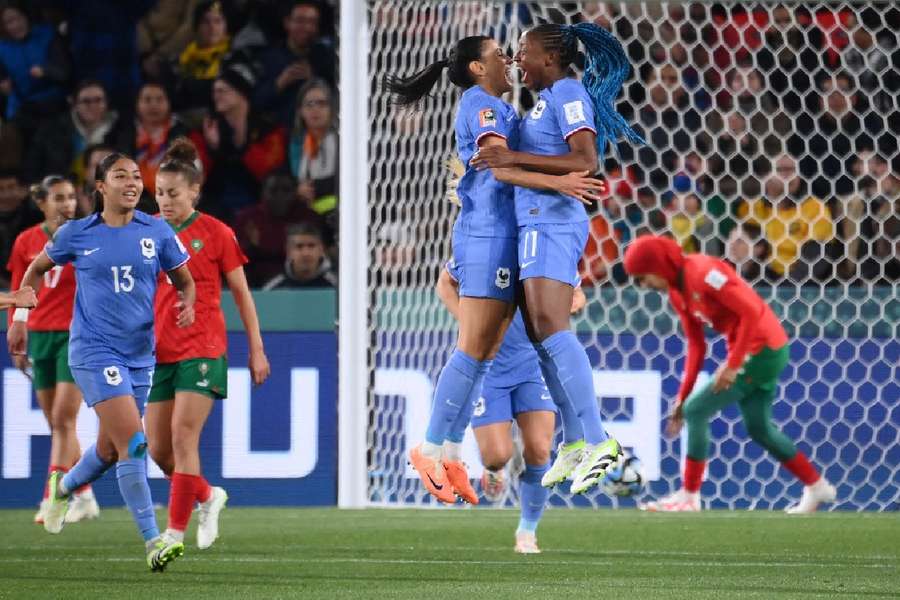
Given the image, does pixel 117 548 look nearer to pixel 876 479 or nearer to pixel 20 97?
pixel 876 479

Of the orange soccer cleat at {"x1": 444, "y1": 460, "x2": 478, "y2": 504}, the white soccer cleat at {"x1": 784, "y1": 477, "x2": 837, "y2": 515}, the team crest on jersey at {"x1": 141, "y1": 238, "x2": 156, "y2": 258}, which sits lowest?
the white soccer cleat at {"x1": 784, "y1": 477, "x2": 837, "y2": 515}

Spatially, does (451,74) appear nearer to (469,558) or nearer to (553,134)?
(553,134)

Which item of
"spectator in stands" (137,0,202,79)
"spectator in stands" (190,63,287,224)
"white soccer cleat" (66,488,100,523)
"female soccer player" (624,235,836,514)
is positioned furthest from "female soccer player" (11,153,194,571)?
"spectator in stands" (137,0,202,79)

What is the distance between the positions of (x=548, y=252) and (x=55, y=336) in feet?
13.4

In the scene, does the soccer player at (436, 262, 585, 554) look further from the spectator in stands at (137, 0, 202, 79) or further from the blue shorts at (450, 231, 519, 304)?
the spectator in stands at (137, 0, 202, 79)

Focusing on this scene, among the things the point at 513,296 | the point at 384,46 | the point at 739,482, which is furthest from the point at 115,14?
the point at 513,296

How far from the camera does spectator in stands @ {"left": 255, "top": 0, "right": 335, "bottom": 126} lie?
11469 mm

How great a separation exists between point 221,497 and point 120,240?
1.42 meters

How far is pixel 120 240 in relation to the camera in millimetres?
6281

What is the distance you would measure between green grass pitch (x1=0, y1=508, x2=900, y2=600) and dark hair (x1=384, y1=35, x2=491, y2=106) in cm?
178

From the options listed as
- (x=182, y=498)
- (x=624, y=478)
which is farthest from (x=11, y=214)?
(x=624, y=478)

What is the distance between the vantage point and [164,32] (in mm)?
11914

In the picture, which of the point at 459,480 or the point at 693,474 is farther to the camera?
the point at 693,474

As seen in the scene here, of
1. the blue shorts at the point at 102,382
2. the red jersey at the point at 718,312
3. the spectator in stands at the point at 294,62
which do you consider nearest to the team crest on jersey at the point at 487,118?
the blue shorts at the point at 102,382
